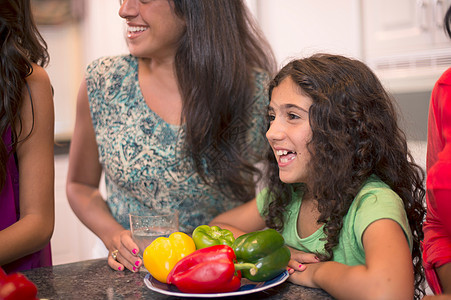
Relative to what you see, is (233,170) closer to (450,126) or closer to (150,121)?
(150,121)

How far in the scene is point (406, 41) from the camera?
10.00 feet

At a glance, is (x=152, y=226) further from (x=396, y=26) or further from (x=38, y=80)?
(x=396, y=26)

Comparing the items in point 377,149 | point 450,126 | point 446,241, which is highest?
point 450,126

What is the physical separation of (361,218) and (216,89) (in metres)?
0.75

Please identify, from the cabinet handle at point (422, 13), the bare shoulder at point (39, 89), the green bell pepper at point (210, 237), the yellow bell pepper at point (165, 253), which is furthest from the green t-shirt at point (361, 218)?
the cabinet handle at point (422, 13)

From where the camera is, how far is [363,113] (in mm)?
1346

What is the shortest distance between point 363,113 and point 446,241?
0.35 meters

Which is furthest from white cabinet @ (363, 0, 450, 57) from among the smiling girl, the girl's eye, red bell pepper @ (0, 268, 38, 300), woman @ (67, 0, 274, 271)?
red bell pepper @ (0, 268, 38, 300)

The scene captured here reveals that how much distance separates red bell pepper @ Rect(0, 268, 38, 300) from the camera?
930 millimetres

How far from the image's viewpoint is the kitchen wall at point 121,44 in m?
3.06

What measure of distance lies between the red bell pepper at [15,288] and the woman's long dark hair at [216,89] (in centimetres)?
87

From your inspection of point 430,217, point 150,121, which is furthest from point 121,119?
point 430,217

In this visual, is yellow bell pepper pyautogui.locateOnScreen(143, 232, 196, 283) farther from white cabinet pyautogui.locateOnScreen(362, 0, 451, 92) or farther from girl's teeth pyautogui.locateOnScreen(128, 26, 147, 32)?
white cabinet pyautogui.locateOnScreen(362, 0, 451, 92)

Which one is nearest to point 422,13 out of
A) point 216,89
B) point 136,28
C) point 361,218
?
point 216,89
